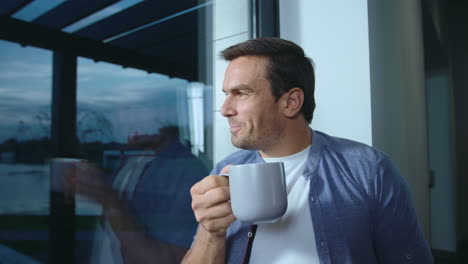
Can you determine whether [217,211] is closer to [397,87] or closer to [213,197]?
[213,197]

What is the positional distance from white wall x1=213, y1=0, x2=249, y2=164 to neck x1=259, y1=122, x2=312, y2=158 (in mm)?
618

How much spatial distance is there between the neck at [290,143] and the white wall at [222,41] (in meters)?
0.62

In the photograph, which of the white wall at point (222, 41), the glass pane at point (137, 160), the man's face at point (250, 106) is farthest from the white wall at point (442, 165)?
the man's face at point (250, 106)

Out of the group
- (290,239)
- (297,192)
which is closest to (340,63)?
(297,192)

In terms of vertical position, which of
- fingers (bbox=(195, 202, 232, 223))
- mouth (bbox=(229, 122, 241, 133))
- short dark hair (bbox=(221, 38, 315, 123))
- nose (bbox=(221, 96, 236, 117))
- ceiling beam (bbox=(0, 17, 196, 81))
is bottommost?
fingers (bbox=(195, 202, 232, 223))

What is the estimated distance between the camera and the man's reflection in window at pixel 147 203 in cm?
107

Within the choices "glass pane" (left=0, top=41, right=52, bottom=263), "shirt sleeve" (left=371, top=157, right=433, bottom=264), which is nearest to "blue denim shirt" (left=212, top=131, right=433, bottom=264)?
"shirt sleeve" (left=371, top=157, right=433, bottom=264)

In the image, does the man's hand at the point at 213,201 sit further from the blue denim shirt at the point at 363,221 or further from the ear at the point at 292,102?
the ear at the point at 292,102

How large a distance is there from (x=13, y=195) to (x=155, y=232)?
0.48 metres

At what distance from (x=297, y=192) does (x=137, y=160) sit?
789 mm

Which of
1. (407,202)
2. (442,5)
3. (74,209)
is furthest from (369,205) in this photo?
(442,5)

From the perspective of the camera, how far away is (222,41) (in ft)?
5.62

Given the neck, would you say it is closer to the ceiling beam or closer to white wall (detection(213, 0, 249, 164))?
white wall (detection(213, 0, 249, 164))

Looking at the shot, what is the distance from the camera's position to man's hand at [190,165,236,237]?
27.7 inches
